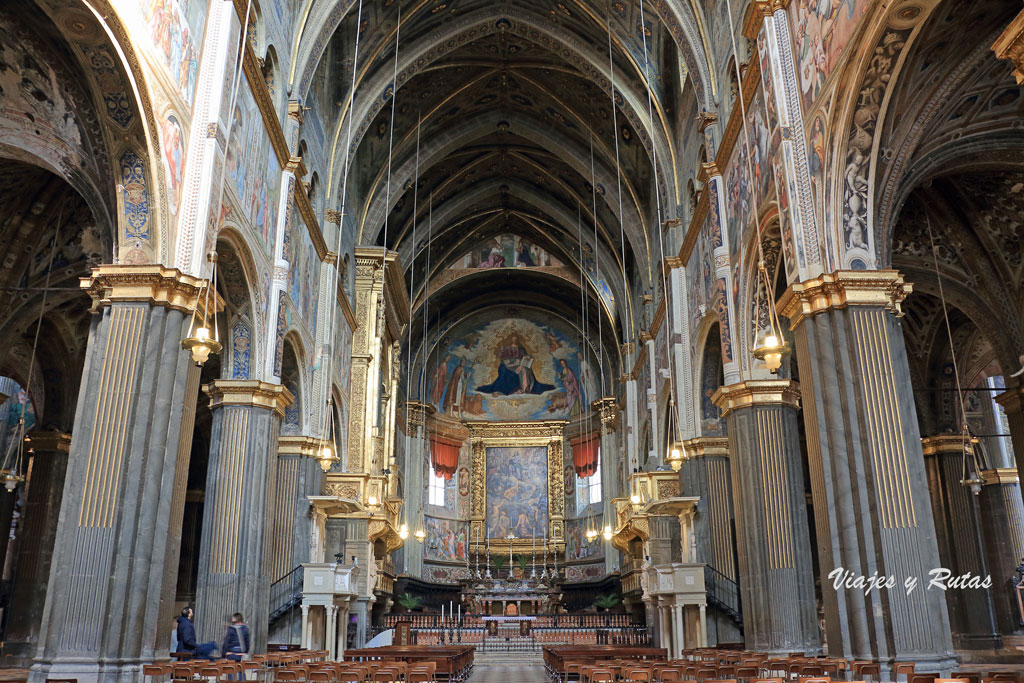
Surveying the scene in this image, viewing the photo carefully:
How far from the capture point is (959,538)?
2114cm

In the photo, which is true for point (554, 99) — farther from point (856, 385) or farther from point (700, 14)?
point (856, 385)

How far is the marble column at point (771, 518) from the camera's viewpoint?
14.5 meters

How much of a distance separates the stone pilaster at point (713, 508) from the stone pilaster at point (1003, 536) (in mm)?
6825

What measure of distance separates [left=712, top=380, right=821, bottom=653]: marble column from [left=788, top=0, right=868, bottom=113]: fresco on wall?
19.8ft

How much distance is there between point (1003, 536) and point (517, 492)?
86.4 feet

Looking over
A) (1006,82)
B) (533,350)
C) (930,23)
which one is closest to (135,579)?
(930,23)

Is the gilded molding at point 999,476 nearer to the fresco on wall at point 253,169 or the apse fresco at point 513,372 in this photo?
the fresco on wall at point 253,169

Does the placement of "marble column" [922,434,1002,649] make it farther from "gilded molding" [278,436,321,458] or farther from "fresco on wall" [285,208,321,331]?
"fresco on wall" [285,208,321,331]

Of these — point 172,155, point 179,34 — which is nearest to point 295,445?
point 172,155

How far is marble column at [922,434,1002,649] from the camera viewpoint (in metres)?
19.9

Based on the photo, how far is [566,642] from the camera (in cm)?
2870

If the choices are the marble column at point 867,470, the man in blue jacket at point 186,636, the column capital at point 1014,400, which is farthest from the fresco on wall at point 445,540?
the marble column at point 867,470

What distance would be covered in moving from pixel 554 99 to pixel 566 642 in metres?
19.4

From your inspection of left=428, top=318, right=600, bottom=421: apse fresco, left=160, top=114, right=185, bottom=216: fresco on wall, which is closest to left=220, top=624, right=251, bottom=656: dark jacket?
left=160, top=114, right=185, bottom=216: fresco on wall
